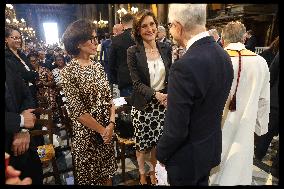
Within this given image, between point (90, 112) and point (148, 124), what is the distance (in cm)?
77

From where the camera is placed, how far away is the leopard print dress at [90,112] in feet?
7.72

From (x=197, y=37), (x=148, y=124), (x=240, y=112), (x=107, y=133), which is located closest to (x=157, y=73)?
(x=148, y=124)

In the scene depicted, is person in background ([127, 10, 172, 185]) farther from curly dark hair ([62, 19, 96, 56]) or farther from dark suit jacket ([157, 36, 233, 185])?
dark suit jacket ([157, 36, 233, 185])

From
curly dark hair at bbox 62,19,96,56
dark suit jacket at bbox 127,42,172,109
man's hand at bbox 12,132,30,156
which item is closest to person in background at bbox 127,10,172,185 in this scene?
dark suit jacket at bbox 127,42,172,109

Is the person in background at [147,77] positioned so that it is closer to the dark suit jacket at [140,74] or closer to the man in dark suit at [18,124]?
the dark suit jacket at [140,74]

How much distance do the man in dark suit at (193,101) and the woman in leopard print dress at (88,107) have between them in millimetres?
871

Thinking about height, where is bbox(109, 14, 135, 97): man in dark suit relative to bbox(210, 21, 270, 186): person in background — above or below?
above

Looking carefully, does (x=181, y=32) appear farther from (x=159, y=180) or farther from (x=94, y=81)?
(x=159, y=180)

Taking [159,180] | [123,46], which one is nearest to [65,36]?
[159,180]

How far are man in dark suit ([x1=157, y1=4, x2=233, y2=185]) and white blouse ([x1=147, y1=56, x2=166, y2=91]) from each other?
1.00 meters

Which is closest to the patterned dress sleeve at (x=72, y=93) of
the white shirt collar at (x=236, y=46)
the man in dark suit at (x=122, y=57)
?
the white shirt collar at (x=236, y=46)

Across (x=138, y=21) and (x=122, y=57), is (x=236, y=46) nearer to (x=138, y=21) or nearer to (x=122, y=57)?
(x=138, y=21)

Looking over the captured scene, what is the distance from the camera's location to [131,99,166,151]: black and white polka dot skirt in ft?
9.64

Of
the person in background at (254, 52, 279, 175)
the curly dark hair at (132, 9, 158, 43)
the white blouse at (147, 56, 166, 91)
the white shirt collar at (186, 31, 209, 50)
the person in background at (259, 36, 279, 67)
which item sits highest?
the curly dark hair at (132, 9, 158, 43)
